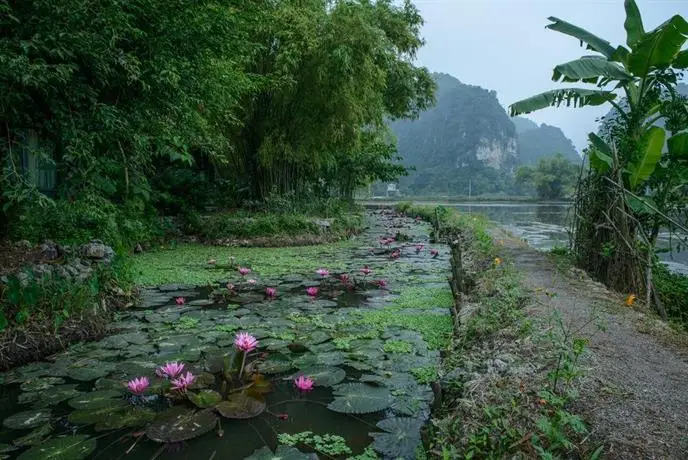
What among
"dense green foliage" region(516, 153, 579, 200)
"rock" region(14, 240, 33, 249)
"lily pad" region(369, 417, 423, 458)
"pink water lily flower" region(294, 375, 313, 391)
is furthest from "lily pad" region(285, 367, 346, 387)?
"dense green foliage" region(516, 153, 579, 200)

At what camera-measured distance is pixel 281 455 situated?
2.04 meters

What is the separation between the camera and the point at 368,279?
5945 millimetres

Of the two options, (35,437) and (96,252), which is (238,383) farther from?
(96,252)

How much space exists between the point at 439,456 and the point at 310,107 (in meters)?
9.26

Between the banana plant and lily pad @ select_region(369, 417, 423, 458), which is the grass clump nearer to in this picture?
lily pad @ select_region(369, 417, 423, 458)

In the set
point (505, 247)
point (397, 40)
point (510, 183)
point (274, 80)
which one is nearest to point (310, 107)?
point (274, 80)

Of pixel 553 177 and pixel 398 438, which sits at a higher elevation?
pixel 553 177

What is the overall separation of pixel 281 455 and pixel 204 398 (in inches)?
24.9

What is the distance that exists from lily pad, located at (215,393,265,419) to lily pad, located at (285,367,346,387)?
15.8 inches

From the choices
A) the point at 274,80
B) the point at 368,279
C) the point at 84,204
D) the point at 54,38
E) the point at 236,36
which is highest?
the point at 274,80

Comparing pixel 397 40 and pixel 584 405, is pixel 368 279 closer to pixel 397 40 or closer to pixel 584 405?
pixel 584 405

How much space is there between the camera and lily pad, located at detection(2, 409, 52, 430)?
2268mm

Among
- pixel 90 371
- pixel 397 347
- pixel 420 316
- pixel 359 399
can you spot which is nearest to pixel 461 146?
pixel 420 316

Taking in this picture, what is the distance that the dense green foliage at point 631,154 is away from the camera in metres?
4.98
